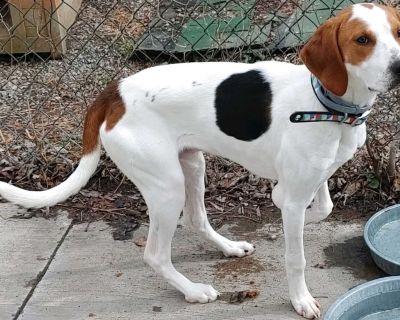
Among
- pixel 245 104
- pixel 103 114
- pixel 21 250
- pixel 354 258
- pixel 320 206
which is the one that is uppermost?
pixel 245 104

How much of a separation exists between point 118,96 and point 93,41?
329cm

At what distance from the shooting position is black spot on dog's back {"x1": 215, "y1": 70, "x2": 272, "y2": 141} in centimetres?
354

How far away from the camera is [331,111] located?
3346 mm

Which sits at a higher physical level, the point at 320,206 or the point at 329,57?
the point at 329,57

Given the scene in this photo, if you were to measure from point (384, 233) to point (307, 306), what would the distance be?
81cm

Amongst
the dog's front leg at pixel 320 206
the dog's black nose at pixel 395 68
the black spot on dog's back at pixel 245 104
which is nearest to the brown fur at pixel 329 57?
the dog's black nose at pixel 395 68

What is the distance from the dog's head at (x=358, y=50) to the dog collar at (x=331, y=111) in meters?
0.11

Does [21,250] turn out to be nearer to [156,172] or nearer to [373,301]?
[156,172]

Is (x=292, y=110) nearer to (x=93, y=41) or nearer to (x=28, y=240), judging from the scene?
(x=28, y=240)

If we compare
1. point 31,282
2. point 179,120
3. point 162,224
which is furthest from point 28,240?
point 179,120

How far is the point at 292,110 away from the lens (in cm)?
345

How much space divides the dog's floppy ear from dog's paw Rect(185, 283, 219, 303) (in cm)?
125

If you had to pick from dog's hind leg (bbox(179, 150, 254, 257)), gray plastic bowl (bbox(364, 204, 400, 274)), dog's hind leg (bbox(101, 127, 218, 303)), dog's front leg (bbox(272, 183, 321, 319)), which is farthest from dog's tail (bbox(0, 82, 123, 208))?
gray plastic bowl (bbox(364, 204, 400, 274))

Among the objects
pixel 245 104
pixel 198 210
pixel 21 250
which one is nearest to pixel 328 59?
pixel 245 104
